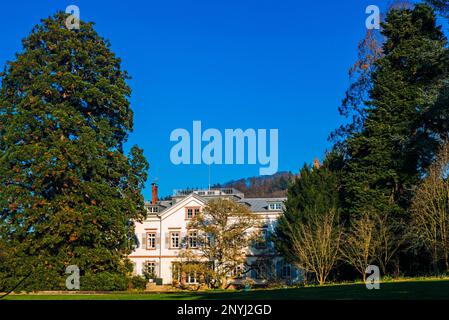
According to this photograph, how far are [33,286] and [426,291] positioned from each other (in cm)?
2241

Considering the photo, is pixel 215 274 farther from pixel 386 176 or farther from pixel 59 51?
pixel 59 51

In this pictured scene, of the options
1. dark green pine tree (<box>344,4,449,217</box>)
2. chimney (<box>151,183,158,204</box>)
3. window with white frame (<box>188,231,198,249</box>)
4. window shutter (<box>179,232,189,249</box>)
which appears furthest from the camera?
chimney (<box>151,183,158,204</box>)

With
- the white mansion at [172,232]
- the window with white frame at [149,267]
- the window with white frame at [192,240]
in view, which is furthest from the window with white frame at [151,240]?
the window with white frame at [192,240]

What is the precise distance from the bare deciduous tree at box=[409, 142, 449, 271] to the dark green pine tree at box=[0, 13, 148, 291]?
53.5ft

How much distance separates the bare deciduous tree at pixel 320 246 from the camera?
105 feet

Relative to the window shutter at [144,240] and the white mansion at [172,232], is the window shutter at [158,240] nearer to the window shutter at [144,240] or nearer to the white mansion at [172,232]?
the white mansion at [172,232]

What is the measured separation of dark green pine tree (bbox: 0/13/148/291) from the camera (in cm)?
3322

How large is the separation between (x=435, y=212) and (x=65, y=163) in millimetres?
19288

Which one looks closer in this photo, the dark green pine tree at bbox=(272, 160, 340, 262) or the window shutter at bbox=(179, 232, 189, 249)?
the dark green pine tree at bbox=(272, 160, 340, 262)

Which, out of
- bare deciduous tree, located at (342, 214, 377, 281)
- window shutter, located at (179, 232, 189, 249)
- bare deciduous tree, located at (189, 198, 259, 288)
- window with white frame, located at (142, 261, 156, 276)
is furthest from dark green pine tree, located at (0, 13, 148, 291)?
window with white frame, located at (142, 261, 156, 276)

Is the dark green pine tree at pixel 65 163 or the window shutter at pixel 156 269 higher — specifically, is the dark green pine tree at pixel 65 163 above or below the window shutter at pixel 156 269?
above

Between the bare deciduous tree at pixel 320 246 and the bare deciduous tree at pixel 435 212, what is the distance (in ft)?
15.2

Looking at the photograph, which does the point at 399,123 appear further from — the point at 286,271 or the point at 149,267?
the point at 149,267

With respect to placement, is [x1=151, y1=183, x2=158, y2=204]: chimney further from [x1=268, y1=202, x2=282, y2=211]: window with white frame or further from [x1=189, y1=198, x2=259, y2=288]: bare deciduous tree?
[x1=189, y1=198, x2=259, y2=288]: bare deciduous tree
